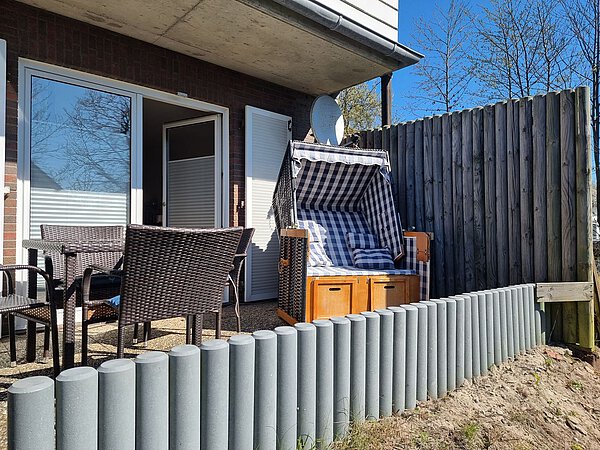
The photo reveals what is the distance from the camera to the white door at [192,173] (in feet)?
17.2

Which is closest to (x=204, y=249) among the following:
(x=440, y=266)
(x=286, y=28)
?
(x=286, y=28)

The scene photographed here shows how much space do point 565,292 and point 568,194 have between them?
83 cm

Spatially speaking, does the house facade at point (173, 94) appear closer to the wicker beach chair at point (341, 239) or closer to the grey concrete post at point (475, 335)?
the wicker beach chair at point (341, 239)

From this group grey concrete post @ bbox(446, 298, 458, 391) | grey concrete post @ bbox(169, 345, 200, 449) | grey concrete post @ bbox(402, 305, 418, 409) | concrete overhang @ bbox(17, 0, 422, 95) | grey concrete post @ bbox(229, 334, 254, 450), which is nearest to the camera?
grey concrete post @ bbox(169, 345, 200, 449)

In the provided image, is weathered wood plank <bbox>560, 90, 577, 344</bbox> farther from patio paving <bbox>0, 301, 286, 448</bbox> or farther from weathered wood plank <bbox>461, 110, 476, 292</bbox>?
patio paving <bbox>0, 301, 286, 448</bbox>

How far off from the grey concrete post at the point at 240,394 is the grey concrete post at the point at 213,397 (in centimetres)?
5

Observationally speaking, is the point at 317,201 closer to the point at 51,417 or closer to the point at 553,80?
the point at 51,417

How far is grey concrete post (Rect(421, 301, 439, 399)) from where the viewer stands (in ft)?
7.79

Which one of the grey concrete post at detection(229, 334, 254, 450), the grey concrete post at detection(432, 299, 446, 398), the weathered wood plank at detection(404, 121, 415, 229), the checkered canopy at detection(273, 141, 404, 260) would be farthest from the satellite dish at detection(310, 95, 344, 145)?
the grey concrete post at detection(229, 334, 254, 450)

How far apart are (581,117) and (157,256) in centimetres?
355

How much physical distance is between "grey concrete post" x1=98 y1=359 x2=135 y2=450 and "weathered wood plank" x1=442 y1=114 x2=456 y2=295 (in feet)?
12.4

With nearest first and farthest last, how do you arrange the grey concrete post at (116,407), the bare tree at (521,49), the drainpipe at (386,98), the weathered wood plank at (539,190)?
the grey concrete post at (116,407), the weathered wood plank at (539,190), the drainpipe at (386,98), the bare tree at (521,49)

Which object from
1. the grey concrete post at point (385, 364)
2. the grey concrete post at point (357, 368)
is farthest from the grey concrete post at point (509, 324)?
the grey concrete post at point (357, 368)

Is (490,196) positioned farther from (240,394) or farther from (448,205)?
(240,394)
